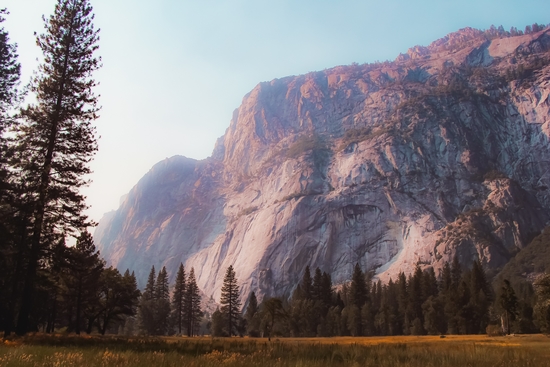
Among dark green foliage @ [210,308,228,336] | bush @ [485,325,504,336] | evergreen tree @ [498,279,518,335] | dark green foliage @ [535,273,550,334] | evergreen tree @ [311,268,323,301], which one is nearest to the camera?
dark green foliage @ [535,273,550,334]

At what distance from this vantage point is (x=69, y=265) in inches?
1034

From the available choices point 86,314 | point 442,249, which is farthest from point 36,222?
point 442,249

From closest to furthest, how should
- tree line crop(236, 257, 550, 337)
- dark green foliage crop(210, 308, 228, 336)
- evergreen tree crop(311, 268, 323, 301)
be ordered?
tree line crop(236, 257, 550, 337) < dark green foliage crop(210, 308, 228, 336) < evergreen tree crop(311, 268, 323, 301)

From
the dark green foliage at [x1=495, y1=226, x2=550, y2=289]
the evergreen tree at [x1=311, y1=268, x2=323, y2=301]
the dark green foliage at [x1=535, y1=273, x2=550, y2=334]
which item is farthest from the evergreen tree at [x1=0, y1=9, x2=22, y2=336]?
Result: the dark green foliage at [x1=495, y1=226, x2=550, y2=289]

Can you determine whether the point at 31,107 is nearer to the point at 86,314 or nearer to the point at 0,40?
the point at 0,40

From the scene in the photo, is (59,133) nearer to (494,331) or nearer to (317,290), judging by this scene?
(494,331)

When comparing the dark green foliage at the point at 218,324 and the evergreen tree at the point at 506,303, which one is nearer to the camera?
the evergreen tree at the point at 506,303

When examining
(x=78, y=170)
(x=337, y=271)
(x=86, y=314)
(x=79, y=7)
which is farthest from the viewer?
(x=337, y=271)

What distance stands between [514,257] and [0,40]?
19691cm

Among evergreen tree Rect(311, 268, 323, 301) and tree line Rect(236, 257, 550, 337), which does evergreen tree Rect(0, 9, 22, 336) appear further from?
evergreen tree Rect(311, 268, 323, 301)

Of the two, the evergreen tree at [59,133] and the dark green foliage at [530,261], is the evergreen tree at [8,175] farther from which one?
the dark green foliage at [530,261]

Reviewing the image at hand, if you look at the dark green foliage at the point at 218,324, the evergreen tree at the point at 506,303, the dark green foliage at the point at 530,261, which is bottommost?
the dark green foliage at the point at 218,324

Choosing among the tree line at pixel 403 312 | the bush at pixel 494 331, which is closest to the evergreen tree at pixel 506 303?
the tree line at pixel 403 312

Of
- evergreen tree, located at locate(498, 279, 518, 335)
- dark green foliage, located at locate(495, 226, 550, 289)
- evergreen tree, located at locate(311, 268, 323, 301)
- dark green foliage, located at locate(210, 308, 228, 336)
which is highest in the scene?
dark green foliage, located at locate(495, 226, 550, 289)
